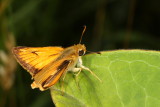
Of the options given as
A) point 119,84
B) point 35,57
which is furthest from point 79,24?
point 119,84

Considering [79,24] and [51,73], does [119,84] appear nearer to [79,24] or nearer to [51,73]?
[51,73]

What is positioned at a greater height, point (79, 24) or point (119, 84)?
point (119, 84)

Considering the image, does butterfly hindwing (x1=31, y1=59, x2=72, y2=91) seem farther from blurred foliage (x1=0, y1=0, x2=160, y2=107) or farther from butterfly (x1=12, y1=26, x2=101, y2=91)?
blurred foliage (x1=0, y1=0, x2=160, y2=107)

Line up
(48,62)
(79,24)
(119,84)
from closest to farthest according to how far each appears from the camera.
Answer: (119,84) < (48,62) < (79,24)

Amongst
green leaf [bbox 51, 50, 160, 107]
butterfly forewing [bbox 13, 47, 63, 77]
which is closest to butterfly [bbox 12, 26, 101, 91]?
butterfly forewing [bbox 13, 47, 63, 77]

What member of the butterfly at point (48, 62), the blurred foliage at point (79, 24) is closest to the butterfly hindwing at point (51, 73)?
the butterfly at point (48, 62)

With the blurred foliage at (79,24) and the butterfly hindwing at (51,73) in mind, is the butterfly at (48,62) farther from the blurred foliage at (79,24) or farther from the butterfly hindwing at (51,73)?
the blurred foliage at (79,24)
